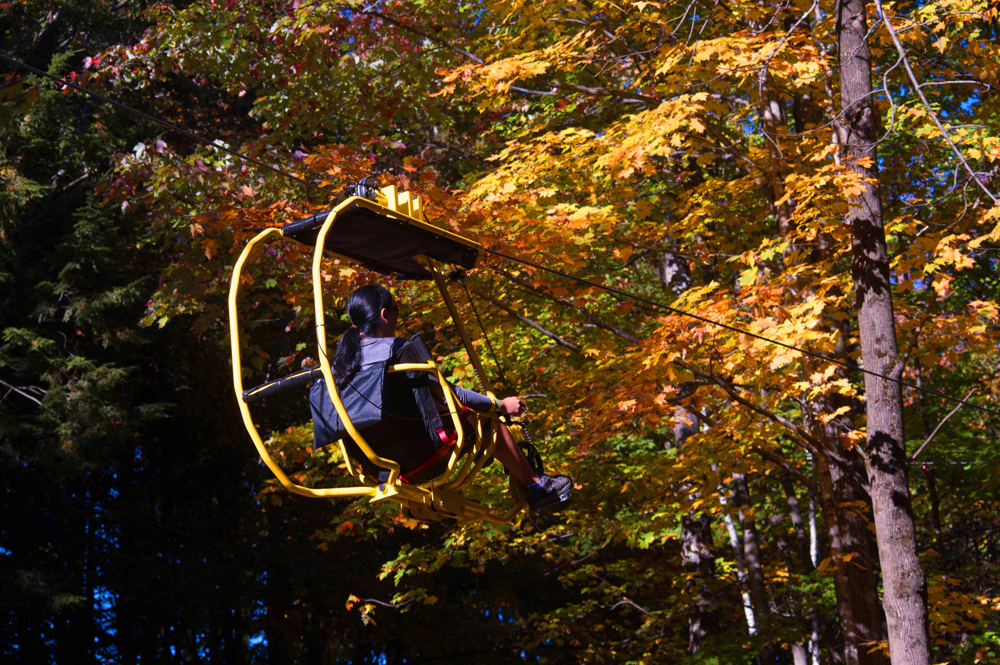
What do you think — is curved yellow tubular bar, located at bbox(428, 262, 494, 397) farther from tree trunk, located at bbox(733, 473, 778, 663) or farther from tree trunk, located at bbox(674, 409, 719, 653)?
tree trunk, located at bbox(733, 473, 778, 663)

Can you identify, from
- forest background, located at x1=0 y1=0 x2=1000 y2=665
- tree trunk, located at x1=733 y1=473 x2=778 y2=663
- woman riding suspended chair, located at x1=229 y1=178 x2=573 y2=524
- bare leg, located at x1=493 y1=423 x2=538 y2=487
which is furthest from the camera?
tree trunk, located at x1=733 y1=473 x2=778 y2=663

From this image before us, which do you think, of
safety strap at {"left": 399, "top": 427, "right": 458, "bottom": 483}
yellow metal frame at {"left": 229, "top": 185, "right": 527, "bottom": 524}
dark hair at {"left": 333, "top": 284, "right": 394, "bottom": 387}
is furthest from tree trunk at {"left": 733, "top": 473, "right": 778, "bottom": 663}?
dark hair at {"left": 333, "top": 284, "right": 394, "bottom": 387}

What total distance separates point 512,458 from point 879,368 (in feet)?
10.4

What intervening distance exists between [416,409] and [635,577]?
9444 mm

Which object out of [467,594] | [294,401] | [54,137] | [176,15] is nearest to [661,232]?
[176,15]

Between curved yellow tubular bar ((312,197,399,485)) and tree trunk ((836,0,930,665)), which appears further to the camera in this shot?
tree trunk ((836,0,930,665))

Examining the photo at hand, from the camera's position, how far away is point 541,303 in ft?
31.6

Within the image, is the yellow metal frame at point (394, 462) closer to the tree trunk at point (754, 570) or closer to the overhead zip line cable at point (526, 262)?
the overhead zip line cable at point (526, 262)

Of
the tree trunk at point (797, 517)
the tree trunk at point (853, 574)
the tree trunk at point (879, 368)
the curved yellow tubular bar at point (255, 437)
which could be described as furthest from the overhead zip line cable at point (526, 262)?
the tree trunk at point (797, 517)

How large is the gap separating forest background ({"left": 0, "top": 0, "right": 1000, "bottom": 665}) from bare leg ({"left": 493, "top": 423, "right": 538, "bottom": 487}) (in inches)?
67.2

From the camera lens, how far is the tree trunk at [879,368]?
621 centimetres

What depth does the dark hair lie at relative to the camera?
433cm

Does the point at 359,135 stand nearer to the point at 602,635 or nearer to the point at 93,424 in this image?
the point at 93,424

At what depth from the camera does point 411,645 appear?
19156 mm
